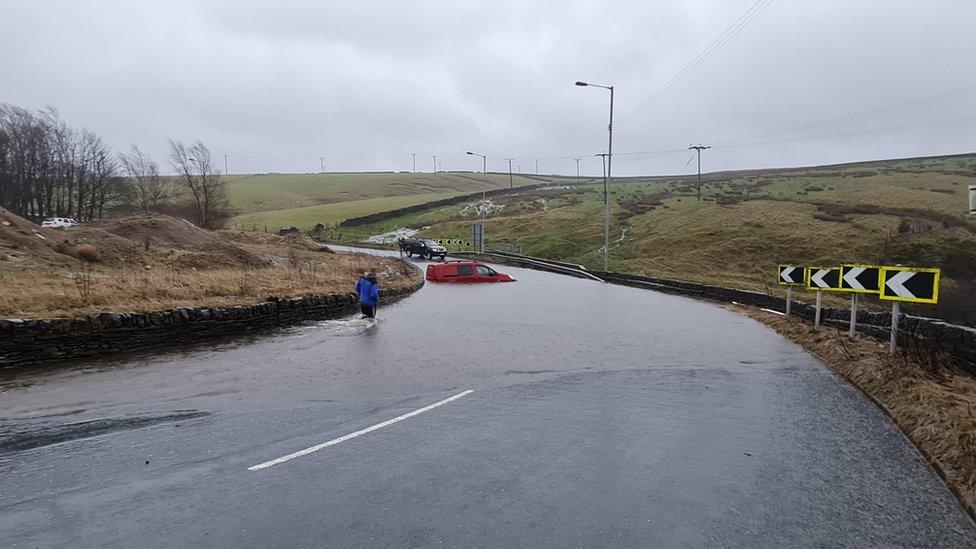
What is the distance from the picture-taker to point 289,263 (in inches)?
1151

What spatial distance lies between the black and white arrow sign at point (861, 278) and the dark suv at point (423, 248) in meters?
40.7

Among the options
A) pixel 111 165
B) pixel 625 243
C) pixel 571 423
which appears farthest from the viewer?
pixel 111 165

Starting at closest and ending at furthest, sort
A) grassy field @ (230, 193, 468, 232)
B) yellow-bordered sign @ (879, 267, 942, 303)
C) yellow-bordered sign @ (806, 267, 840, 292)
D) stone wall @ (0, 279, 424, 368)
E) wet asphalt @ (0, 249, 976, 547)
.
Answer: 1. wet asphalt @ (0, 249, 976, 547)
2. yellow-bordered sign @ (879, 267, 942, 303)
3. stone wall @ (0, 279, 424, 368)
4. yellow-bordered sign @ (806, 267, 840, 292)
5. grassy field @ (230, 193, 468, 232)

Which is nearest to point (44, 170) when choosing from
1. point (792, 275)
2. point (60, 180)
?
point (60, 180)

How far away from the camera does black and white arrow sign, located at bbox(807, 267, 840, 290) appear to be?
14.0 meters

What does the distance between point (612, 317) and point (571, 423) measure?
12.0m

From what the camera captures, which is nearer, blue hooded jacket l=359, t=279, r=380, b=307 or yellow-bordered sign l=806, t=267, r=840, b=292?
yellow-bordered sign l=806, t=267, r=840, b=292

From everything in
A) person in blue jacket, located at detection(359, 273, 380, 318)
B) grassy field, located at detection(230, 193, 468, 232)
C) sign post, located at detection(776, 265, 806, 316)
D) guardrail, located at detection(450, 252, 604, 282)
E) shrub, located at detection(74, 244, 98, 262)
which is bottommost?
guardrail, located at detection(450, 252, 604, 282)

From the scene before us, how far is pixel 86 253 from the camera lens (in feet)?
68.6

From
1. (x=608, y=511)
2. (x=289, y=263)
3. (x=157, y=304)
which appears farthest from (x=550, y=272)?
(x=608, y=511)

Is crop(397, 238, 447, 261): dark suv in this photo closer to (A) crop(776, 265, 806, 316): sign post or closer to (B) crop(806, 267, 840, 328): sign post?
(A) crop(776, 265, 806, 316): sign post

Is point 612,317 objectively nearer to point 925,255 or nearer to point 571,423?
point 571,423

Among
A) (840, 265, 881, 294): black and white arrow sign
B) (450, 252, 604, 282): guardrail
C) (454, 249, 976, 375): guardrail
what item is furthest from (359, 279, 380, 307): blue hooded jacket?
(450, 252, 604, 282): guardrail

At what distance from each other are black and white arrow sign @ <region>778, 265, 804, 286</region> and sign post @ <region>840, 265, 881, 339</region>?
384cm
